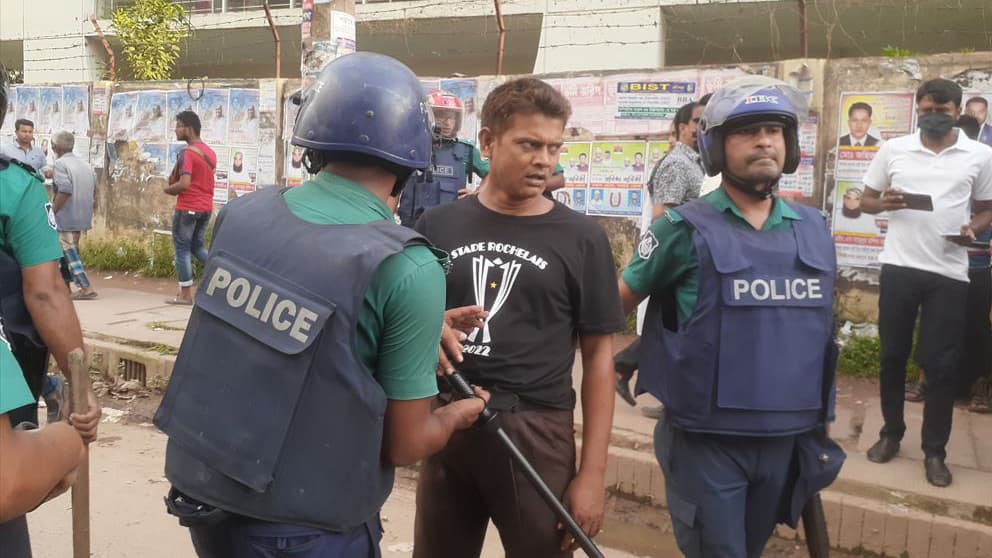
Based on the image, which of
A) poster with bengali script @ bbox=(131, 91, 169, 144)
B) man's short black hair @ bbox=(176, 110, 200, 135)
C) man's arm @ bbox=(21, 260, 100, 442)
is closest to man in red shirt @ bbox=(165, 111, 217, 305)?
man's short black hair @ bbox=(176, 110, 200, 135)

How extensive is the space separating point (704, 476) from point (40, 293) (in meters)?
2.10

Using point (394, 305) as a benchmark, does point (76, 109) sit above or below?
above

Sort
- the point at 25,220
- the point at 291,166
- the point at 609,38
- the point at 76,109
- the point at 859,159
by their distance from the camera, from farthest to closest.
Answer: the point at 609,38 < the point at 76,109 < the point at 291,166 < the point at 859,159 < the point at 25,220

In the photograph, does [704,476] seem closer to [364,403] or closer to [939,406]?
[364,403]

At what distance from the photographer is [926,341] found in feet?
13.2

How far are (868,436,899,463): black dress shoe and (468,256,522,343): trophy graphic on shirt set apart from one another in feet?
9.14

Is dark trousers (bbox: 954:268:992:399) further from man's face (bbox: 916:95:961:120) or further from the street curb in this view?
the street curb

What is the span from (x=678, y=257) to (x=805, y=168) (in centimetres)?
414

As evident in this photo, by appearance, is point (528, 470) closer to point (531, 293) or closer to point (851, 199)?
point (531, 293)

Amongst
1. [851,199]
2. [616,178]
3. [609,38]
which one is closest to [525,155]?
[851,199]

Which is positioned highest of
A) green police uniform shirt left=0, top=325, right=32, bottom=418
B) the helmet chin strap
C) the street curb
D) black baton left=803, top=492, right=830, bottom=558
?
the helmet chin strap

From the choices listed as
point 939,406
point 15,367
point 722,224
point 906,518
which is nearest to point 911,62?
point 939,406

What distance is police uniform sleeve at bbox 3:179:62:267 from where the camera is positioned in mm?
2541

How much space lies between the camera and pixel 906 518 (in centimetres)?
358
